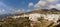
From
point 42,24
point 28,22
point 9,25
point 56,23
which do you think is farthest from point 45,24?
point 9,25

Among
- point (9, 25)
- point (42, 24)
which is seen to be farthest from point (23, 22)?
point (42, 24)

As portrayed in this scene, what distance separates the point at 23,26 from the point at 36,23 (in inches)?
52.3

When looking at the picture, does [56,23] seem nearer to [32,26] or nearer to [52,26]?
[52,26]

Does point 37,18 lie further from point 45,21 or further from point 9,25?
point 9,25

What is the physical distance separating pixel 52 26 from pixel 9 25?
3352mm

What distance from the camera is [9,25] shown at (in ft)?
35.5

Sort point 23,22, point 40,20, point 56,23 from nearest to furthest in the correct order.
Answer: point 56,23
point 40,20
point 23,22

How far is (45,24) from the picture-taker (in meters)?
9.96

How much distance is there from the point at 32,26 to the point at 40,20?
81cm

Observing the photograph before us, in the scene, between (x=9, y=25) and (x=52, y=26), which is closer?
(x=52, y=26)

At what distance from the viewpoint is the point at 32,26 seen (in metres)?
10.0

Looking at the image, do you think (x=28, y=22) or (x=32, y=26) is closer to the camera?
(x=32, y=26)

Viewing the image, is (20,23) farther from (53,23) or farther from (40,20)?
(53,23)

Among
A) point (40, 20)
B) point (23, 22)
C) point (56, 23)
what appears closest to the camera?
point (56, 23)
